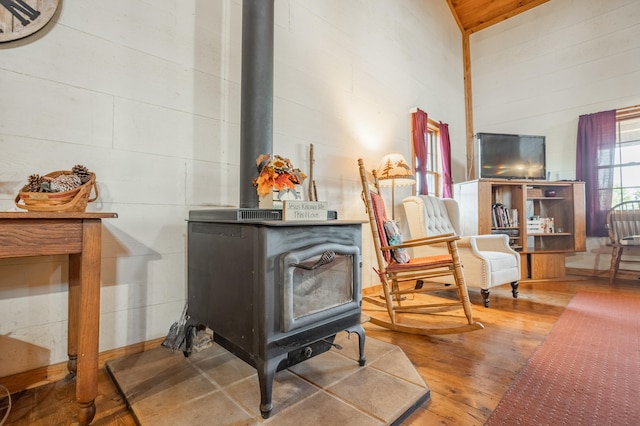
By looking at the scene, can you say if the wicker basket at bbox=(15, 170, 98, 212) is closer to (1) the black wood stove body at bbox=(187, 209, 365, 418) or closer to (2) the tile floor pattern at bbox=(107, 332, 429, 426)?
(1) the black wood stove body at bbox=(187, 209, 365, 418)

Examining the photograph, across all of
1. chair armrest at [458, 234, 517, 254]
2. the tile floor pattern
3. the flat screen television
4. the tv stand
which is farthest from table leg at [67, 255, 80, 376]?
the flat screen television

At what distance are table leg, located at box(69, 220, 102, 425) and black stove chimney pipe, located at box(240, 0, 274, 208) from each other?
796 millimetres

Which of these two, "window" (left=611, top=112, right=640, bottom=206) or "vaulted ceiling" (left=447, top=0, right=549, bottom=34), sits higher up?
"vaulted ceiling" (left=447, top=0, right=549, bottom=34)

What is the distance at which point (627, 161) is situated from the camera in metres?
3.72

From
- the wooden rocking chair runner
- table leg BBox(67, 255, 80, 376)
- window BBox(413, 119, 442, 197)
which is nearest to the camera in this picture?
table leg BBox(67, 255, 80, 376)

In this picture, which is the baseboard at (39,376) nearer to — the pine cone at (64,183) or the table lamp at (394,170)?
the pine cone at (64,183)

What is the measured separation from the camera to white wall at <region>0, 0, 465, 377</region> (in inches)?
50.9

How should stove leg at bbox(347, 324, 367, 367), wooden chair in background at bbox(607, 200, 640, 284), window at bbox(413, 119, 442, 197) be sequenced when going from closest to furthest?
stove leg at bbox(347, 324, 367, 367) < wooden chair in background at bbox(607, 200, 640, 284) < window at bbox(413, 119, 442, 197)

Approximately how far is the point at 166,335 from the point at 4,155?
1.11 metres

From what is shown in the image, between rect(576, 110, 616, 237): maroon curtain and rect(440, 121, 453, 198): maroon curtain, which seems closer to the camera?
rect(576, 110, 616, 237): maroon curtain

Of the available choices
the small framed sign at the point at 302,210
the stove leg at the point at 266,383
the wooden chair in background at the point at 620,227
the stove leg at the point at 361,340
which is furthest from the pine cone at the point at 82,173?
the wooden chair in background at the point at 620,227

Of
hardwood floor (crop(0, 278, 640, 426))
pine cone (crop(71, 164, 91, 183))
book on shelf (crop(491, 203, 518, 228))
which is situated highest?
pine cone (crop(71, 164, 91, 183))

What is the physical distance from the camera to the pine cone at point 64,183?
3.60ft

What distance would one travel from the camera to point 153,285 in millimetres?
1629
